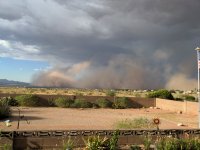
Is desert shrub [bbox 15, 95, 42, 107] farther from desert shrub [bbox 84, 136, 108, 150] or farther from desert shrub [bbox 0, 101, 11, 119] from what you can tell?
desert shrub [bbox 84, 136, 108, 150]

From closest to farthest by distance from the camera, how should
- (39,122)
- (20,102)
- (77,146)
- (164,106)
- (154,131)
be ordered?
(77,146), (154,131), (39,122), (20,102), (164,106)

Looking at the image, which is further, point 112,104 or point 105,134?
point 112,104

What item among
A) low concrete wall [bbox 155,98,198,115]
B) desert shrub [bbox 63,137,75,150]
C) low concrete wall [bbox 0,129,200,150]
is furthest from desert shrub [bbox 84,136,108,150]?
low concrete wall [bbox 155,98,198,115]

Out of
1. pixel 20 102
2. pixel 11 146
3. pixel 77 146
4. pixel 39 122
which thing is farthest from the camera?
pixel 20 102

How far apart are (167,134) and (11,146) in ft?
22.0

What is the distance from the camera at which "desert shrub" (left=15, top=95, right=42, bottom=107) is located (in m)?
43.8

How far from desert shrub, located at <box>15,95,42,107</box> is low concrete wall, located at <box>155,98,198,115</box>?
15.8m

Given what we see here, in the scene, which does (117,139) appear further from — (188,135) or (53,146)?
(188,135)

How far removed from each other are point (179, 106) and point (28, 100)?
57.6 ft

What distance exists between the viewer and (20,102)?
44.2 m

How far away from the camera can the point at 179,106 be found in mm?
43094

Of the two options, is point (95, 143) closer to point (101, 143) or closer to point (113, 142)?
point (101, 143)

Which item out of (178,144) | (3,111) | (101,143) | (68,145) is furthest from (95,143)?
(3,111)

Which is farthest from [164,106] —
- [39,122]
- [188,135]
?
[188,135]
